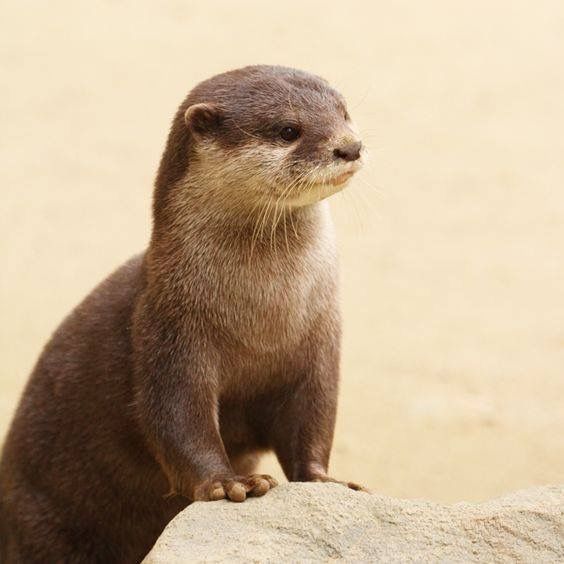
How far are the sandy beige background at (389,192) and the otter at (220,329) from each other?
1.82 metres

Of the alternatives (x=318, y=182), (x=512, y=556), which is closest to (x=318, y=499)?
(x=512, y=556)

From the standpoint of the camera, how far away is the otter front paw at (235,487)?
3.25 metres

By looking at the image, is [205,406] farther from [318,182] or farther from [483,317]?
[483,317]

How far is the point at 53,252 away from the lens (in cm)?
703

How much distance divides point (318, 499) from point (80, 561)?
41.7 inches

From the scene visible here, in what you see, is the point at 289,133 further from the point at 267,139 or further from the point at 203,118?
the point at 203,118

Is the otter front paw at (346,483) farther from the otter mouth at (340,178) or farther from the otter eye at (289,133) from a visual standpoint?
the otter eye at (289,133)

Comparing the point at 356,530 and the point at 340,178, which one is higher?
the point at 340,178

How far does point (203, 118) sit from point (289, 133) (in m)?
0.22

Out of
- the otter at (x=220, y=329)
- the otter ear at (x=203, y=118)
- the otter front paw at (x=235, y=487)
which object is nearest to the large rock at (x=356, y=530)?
→ the otter front paw at (x=235, y=487)

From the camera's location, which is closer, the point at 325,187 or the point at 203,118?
the point at 325,187

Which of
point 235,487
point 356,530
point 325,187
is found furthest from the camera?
point 325,187

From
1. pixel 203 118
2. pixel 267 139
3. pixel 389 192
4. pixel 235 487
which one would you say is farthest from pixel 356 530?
pixel 389 192

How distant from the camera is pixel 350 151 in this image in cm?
333
